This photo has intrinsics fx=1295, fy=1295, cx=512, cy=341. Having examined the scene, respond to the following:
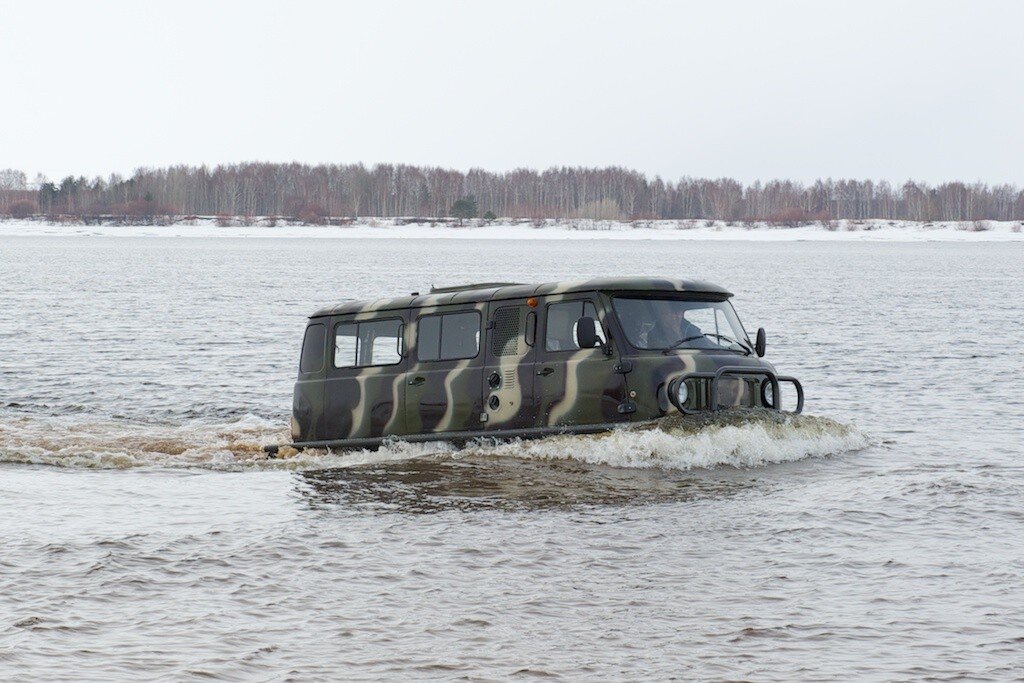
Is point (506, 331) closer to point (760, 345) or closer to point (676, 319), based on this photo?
point (676, 319)

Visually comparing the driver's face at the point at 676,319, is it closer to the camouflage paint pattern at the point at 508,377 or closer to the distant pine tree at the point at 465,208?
the camouflage paint pattern at the point at 508,377

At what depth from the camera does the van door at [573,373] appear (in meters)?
14.3

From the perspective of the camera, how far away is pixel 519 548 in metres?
10.5

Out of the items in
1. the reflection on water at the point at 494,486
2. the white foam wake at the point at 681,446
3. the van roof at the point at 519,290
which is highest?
the van roof at the point at 519,290

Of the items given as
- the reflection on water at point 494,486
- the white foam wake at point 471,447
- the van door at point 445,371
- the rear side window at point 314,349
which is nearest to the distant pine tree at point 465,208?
the white foam wake at point 471,447

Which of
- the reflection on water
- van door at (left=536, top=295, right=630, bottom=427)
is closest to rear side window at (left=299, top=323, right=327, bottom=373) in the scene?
the reflection on water

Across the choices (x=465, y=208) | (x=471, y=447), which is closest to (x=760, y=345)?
(x=471, y=447)

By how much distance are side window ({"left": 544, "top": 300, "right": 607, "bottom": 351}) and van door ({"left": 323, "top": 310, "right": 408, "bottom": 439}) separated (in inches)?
83.1

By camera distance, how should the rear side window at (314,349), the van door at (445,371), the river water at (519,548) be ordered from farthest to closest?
1. the rear side window at (314,349)
2. the van door at (445,371)
3. the river water at (519,548)

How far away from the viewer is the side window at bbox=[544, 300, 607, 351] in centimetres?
1477

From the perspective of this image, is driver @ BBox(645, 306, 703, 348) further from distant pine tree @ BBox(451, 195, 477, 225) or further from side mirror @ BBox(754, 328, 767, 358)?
distant pine tree @ BBox(451, 195, 477, 225)

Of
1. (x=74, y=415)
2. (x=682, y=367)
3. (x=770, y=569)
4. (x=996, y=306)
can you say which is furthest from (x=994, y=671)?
(x=996, y=306)

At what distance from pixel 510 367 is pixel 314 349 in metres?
3.27

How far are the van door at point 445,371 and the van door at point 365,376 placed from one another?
22 centimetres
